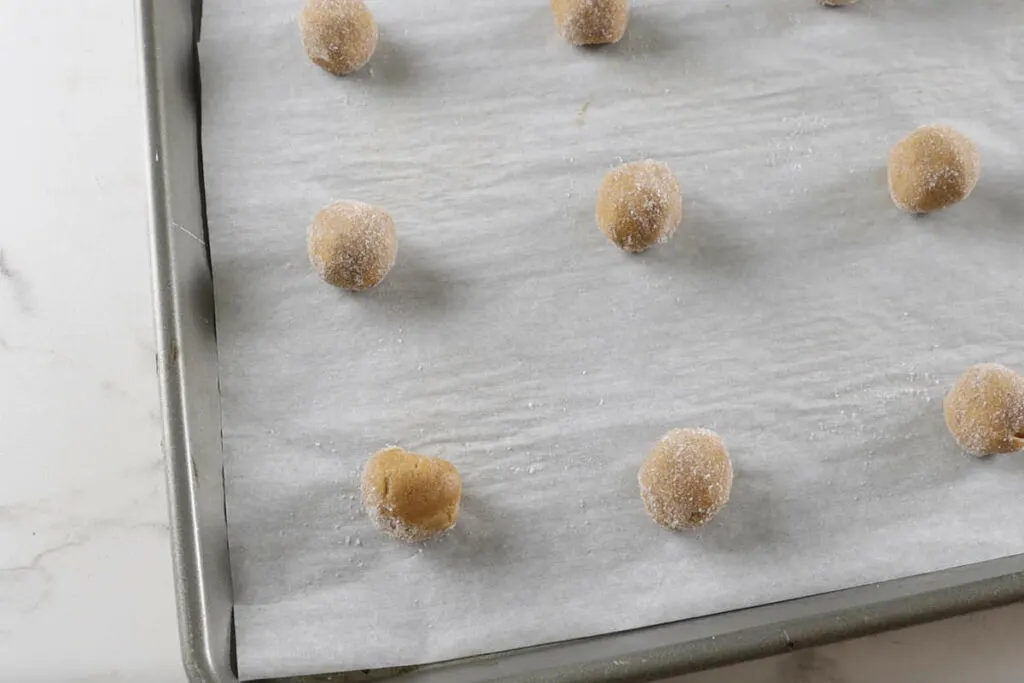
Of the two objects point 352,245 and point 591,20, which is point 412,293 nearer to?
point 352,245

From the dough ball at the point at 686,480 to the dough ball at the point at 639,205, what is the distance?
0.70 ft

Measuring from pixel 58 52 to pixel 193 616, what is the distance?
2.28 ft

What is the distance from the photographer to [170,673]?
1.00 meters

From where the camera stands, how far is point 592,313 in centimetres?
98

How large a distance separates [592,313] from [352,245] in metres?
0.27

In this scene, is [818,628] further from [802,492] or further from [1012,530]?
[1012,530]

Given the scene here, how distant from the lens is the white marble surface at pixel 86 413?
0.98 meters

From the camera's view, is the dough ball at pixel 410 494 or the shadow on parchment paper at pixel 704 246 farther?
the shadow on parchment paper at pixel 704 246

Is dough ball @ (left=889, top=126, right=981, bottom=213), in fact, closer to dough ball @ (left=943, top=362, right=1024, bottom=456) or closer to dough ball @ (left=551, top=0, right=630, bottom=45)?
dough ball @ (left=943, top=362, right=1024, bottom=456)

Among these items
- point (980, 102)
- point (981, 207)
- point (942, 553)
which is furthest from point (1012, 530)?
point (980, 102)

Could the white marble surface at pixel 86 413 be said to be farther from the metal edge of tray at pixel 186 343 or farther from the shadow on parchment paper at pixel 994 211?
the shadow on parchment paper at pixel 994 211

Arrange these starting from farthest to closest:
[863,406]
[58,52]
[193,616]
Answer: [58,52], [863,406], [193,616]

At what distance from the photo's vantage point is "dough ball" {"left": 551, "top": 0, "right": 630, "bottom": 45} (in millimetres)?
988

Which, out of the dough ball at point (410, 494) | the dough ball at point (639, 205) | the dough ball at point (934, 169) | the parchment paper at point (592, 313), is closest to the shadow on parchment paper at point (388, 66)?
the parchment paper at point (592, 313)
